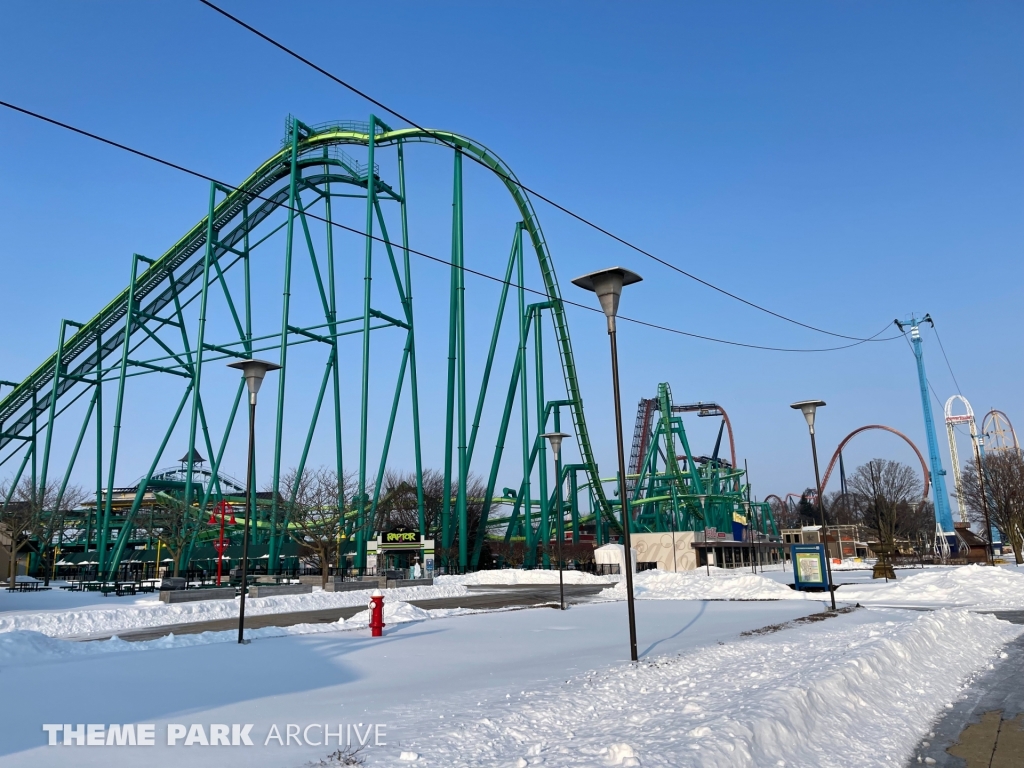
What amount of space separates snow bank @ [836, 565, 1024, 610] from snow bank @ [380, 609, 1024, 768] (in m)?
10.8

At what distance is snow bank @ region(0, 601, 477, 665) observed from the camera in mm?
9281

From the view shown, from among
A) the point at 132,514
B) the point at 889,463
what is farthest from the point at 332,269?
the point at 889,463

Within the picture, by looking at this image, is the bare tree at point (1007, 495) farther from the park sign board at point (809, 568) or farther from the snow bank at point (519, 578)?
the park sign board at point (809, 568)

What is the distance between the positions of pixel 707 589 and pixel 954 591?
6.83 meters

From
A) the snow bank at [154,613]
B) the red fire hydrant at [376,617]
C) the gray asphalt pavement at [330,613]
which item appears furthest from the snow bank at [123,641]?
the snow bank at [154,613]

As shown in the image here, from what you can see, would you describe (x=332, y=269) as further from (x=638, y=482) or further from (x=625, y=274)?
(x=638, y=482)

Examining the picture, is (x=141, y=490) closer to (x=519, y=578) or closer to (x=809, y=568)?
(x=519, y=578)

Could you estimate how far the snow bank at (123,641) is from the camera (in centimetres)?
928

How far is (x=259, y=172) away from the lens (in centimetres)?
3259

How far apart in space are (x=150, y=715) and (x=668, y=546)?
40559 millimetres

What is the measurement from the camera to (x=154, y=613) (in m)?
17.2

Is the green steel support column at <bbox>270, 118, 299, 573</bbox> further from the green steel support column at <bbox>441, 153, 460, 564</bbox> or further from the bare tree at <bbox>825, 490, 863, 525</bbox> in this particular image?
the bare tree at <bbox>825, 490, 863, 525</bbox>

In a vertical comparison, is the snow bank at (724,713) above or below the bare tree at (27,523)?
below

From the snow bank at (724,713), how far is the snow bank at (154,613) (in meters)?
11.8
